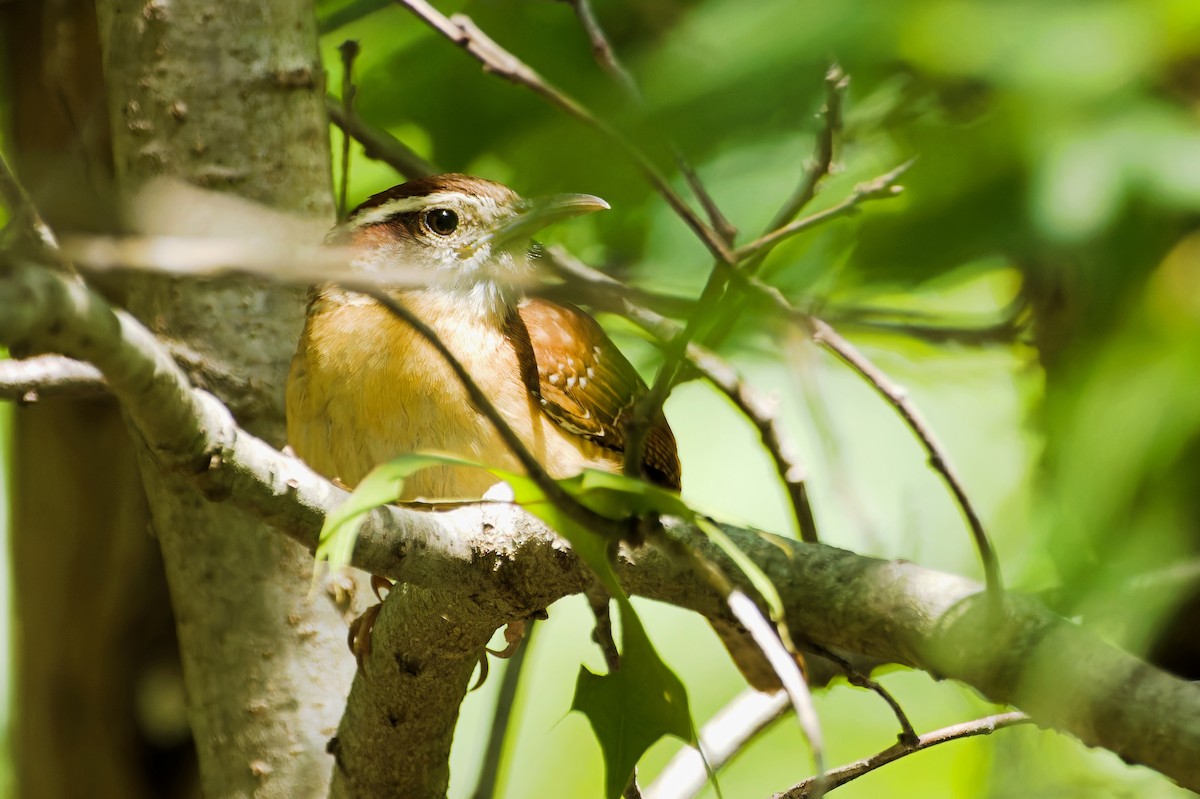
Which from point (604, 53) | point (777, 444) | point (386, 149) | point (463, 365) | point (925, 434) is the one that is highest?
point (386, 149)

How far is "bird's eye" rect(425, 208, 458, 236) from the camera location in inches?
144

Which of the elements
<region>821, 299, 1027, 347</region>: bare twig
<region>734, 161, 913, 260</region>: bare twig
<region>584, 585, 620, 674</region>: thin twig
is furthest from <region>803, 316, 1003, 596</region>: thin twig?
<region>584, 585, 620, 674</region>: thin twig

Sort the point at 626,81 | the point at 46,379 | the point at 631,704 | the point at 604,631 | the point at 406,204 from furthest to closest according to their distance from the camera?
the point at 406,204, the point at 604,631, the point at 46,379, the point at 631,704, the point at 626,81

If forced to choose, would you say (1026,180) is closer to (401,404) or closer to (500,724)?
(401,404)

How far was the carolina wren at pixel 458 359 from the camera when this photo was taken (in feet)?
9.46

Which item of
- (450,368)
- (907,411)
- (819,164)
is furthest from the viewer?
(450,368)

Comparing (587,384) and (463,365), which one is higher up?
(587,384)

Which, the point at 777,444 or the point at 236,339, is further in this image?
the point at 777,444

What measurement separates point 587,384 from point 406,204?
771mm

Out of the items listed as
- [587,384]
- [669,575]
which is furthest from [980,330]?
[669,575]

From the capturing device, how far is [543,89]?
1535 mm

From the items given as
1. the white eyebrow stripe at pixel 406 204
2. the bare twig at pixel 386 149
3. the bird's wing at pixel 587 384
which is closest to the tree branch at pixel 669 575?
the bird's wing at pixel 587 384

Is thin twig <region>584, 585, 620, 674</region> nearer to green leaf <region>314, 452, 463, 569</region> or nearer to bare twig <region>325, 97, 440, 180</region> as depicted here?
bare twig <region>325, 97, 440, 180</region>

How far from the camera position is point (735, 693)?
472 centimetres
